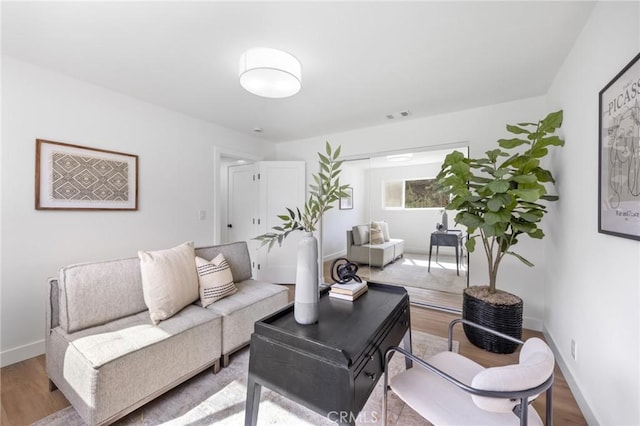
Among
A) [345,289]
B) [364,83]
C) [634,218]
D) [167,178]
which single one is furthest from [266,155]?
[634,218]

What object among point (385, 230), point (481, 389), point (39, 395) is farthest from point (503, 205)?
point (39, 395)

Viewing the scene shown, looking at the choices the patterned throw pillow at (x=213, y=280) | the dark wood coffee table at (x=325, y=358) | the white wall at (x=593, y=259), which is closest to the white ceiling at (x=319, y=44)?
the white wall at (x=593, y=259)

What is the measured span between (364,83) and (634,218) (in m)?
2.10

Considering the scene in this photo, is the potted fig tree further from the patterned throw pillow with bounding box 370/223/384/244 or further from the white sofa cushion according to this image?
the white sofa cushion

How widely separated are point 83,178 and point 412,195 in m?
4.36

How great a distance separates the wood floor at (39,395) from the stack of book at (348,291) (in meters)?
1.36

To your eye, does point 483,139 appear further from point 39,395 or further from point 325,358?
point 39,395

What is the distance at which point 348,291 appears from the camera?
1.66 metres

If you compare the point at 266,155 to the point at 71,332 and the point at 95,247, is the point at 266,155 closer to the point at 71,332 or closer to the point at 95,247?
the point at 95,247

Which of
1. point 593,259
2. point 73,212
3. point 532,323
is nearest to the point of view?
point 593,259

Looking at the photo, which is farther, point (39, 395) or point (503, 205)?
point (503, 205)

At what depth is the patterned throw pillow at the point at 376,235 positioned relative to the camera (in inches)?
181

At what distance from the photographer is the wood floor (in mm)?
1546

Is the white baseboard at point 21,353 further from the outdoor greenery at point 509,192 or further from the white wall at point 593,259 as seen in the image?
the white wall at point 593,259
